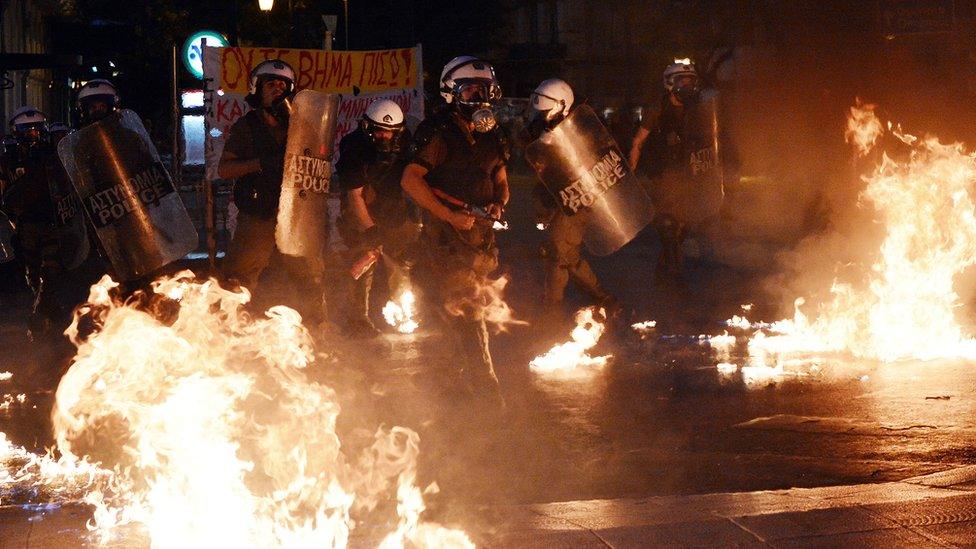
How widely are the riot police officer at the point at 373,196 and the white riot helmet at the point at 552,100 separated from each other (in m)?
1.32

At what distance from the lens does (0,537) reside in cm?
445

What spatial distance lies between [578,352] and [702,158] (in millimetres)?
2987

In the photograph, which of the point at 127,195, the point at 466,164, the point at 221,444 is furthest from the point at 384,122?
the point at 221,444

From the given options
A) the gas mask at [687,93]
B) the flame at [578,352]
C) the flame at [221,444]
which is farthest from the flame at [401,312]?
the flame at [221,444]

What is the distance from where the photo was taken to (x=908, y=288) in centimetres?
852

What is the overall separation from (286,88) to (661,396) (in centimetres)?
318

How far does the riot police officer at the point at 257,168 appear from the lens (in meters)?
8.21

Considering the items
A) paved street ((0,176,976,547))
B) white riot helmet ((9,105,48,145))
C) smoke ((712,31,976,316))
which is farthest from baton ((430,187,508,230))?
smoke ((712,31,976,316))

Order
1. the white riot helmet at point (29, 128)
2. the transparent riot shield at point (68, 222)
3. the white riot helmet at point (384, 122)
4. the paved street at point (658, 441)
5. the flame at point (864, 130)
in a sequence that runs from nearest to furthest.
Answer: the paved street at point (658, 441), the white riot helmet at point (384, 122), the transparent riot shield at point (68, 222), the white riot helmet at point (29, 128), the flame at point (864, 130)

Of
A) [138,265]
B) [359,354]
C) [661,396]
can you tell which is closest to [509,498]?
[661,396]

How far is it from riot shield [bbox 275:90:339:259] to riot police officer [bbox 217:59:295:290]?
0.07 metres

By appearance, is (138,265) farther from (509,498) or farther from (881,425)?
(881,425)

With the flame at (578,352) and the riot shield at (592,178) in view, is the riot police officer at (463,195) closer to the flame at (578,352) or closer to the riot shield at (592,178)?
the flame at (578,352)

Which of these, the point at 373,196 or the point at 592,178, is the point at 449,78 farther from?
the point at 373,196
